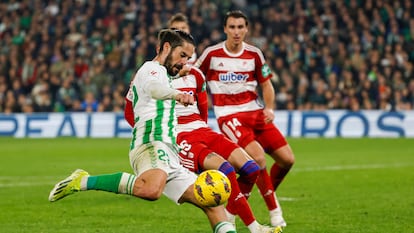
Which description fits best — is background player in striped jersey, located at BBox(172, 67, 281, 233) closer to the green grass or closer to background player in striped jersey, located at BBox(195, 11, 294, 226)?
the green grass

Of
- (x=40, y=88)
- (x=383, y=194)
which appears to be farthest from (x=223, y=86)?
(x=40, y=88)

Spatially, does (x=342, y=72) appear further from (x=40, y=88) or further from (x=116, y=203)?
(x=116, y=203)

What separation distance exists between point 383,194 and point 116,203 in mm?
3627

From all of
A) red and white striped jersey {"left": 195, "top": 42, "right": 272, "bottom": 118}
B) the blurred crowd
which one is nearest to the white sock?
red and white striped jersey {"left": 195, "top": 42, "right": 272, "bottom": 118}

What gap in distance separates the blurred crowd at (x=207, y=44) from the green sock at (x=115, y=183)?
59.5 feet

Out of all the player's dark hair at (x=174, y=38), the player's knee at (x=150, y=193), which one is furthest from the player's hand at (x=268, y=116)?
the player's knee at (x=150, y=193)

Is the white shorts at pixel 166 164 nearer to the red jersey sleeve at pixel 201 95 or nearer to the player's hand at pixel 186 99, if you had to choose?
the player's hand at pixel 186 99

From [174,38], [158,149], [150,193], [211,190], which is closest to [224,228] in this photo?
[211,190]

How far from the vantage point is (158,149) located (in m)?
7.90

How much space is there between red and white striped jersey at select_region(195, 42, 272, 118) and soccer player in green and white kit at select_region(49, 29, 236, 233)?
283 centimetres

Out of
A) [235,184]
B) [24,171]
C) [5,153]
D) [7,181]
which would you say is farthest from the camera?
[5,153]

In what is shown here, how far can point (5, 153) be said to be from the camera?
20.7 meters

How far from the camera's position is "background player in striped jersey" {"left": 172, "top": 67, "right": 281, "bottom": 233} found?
8977 mm

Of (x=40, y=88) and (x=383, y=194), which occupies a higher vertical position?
(x=383, y=194)
